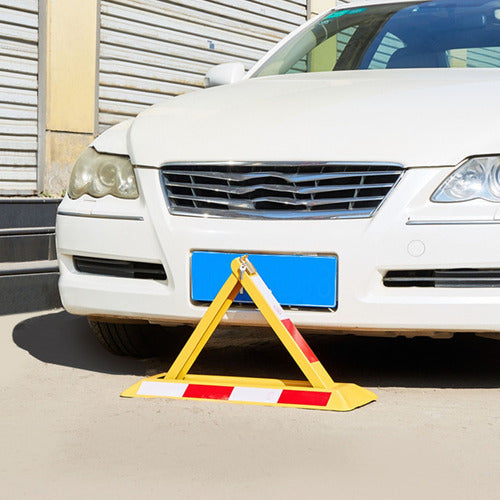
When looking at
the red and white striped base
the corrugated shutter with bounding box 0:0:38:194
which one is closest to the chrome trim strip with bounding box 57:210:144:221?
the red and white striped base

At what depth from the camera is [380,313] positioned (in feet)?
11.9

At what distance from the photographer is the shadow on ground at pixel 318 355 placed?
4.11 metres

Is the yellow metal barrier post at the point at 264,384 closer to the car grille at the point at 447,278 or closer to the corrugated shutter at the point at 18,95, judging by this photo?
the car grille at the point at 447,278

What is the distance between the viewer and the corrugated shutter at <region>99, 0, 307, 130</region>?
10078mm

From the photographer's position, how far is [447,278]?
142 inches

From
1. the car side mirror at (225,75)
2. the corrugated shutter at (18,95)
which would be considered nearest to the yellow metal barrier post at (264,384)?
the car side mirror at (225,75)

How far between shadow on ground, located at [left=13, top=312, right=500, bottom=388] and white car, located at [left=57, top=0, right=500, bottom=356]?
0.33 m

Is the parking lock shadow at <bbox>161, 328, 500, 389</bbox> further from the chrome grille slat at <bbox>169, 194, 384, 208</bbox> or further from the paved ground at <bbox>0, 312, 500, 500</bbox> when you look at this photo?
the chrome grille slat at <bbox>169, 194, 384, 208</bbox>

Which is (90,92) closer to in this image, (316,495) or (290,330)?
(290,330)

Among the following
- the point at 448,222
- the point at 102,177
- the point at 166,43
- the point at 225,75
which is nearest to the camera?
the point at 448,222

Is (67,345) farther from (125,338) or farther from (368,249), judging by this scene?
(368,249)

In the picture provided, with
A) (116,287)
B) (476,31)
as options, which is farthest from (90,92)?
(116,287)

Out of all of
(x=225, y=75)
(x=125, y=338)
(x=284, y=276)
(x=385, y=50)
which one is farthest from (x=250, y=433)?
(x=385, y=50)

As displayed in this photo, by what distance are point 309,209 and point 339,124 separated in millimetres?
328
